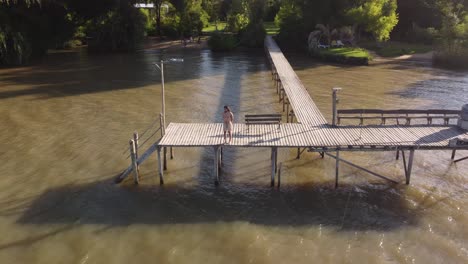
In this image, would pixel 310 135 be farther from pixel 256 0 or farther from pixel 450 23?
pixel 256 0

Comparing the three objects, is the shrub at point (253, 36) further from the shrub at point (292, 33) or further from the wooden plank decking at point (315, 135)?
the wooden plank decking at point (315, 135)

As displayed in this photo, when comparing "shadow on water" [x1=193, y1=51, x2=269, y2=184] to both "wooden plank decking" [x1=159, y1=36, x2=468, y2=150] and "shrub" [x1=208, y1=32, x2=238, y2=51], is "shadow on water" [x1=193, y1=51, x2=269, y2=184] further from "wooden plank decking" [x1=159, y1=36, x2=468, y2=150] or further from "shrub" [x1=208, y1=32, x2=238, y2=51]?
"shrub" [x1=208, y1=32, x2=238, y2=51]

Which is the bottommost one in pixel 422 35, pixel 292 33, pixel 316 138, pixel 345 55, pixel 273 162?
pixel 273 162

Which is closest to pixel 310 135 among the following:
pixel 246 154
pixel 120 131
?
pixel 246 154

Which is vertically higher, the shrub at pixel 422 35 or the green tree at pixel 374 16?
the green tree at pixel 374 16

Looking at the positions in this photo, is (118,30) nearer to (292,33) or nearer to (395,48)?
(292,33)

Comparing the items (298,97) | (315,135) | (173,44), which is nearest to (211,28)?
(173,44)

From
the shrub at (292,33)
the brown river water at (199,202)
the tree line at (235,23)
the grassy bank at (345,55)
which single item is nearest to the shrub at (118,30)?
the tree line at (235,23)
